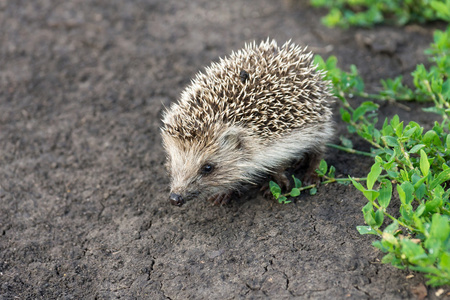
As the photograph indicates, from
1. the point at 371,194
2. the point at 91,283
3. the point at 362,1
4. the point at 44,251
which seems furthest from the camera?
the point at 362,1

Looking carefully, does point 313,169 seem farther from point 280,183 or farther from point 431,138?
point 431,138

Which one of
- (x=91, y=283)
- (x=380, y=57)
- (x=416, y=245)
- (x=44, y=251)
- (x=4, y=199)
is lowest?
(x=380, y=57)

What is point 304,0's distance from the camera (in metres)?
7.57

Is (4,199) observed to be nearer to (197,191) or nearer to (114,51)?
(197,191)

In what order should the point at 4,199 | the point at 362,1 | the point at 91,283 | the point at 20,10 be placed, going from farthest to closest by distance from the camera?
the point at 20,10, the point at 362,1, the point at 4,199, the point at 91,283

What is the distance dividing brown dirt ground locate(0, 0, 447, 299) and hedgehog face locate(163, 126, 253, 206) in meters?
0.29

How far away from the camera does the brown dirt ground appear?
12.1 ft

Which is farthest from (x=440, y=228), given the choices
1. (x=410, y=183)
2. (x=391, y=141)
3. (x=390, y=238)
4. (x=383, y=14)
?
(x=383, y=14)

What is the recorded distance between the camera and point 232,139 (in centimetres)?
419

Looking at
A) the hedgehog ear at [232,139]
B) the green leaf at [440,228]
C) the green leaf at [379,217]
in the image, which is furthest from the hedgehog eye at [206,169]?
the green leaf at [440,228]

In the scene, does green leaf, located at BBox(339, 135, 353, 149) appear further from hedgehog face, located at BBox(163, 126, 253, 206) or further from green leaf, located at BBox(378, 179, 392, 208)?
green leaf, located at BBox(378, 179, 392, 208)

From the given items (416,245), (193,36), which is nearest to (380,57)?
(193,36)

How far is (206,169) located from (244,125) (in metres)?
0.52

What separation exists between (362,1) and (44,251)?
5337 millimetres
